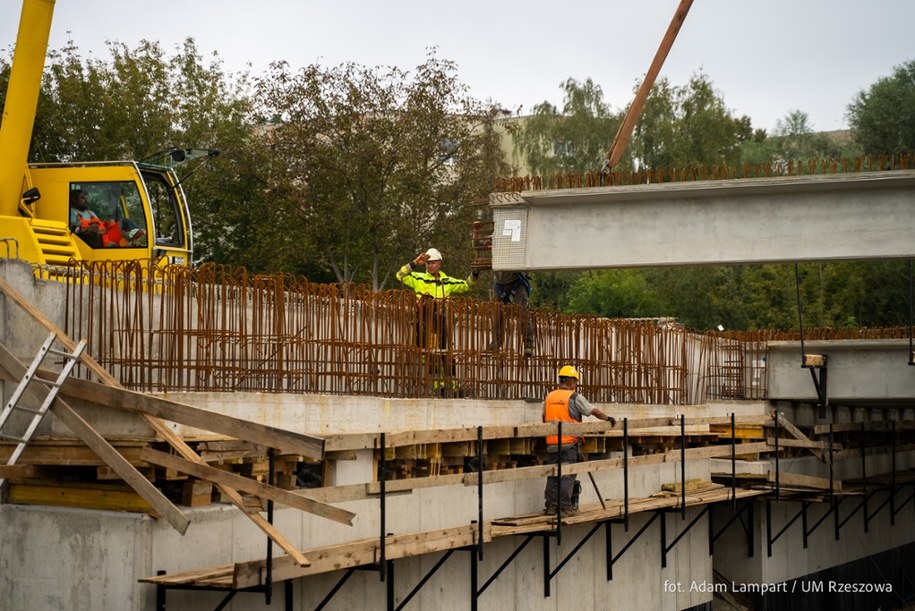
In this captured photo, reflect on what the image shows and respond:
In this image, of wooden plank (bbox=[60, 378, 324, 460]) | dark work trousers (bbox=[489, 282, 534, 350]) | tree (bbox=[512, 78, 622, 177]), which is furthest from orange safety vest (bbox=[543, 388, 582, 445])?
tree (bbox=[512, 78, 622, 177])

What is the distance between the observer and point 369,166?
34.2 m

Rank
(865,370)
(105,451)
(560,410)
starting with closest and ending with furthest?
(105,451) → (560,410) → (865,370)

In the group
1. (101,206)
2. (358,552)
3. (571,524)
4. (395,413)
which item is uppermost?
A: (101,206)

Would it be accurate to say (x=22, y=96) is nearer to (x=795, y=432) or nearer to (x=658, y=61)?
(x=658, y=61)

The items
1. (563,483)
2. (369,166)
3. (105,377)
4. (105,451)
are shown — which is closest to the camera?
(105,451)

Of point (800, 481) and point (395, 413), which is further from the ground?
point (395, 413)

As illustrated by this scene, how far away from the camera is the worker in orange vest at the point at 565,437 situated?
1559cm

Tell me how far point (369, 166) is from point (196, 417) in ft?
78.6

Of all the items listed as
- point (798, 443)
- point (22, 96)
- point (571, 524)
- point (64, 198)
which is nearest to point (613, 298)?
point (798, 443)

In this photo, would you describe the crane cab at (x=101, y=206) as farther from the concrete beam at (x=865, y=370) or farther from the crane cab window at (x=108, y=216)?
the concrete beam at (x=865, y=370)

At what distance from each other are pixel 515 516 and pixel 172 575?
614 centimetres

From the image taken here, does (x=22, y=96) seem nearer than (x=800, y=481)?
Yes

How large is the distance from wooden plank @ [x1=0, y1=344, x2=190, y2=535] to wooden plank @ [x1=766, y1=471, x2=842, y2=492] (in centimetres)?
1317

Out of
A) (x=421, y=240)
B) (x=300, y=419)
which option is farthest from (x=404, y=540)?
(x=421, y=240)
